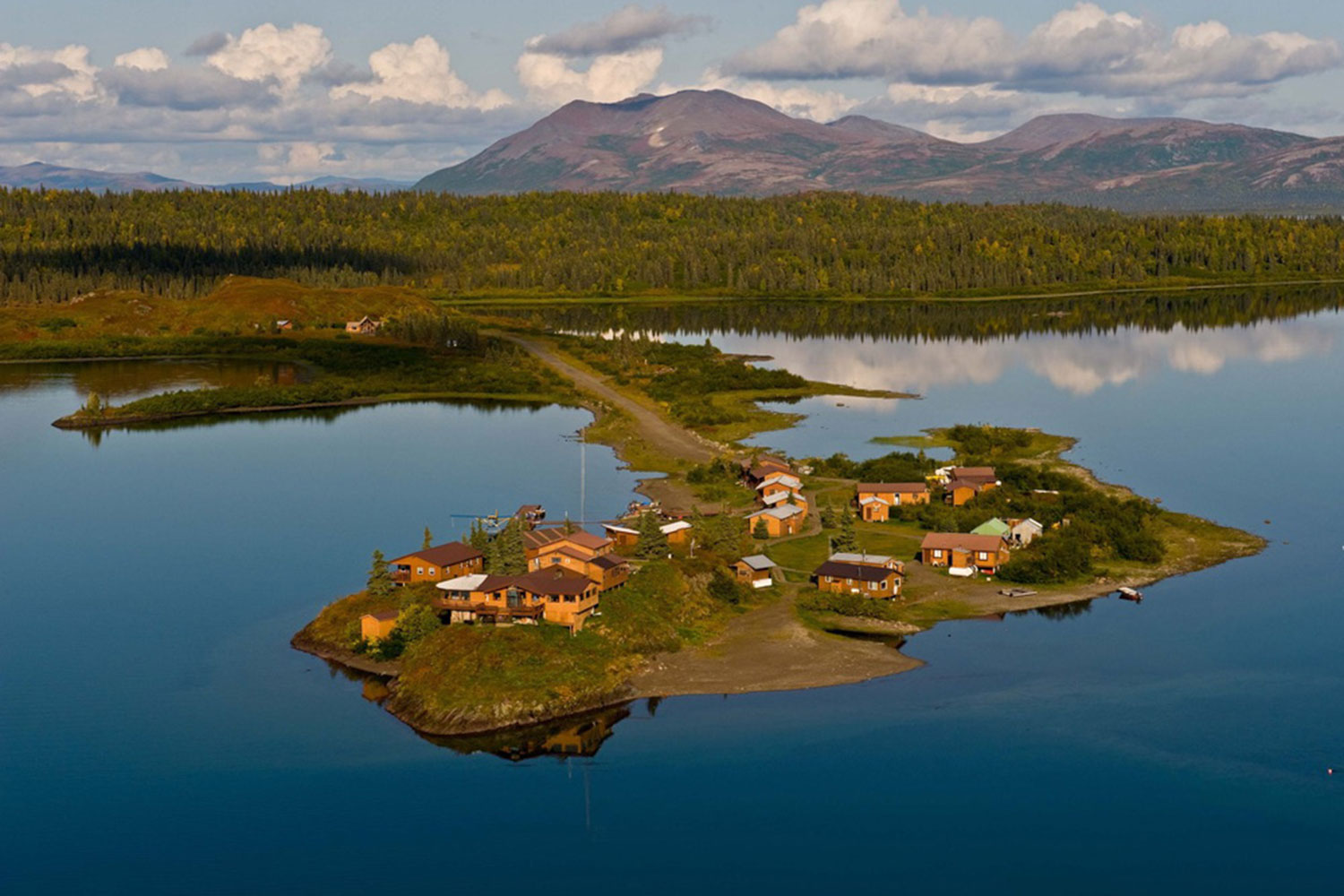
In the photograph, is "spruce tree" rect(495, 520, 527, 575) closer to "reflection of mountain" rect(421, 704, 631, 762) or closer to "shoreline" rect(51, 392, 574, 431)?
"reflection of mountain" rect(421, 704, 631, 762)

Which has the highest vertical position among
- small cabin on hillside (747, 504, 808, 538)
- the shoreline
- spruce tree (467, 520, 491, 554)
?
spruce tree (467, 520, 491, 554)

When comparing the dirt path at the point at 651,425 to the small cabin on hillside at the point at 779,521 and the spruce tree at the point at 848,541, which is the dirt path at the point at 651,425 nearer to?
the small cabin on hillside at the point at 779,521

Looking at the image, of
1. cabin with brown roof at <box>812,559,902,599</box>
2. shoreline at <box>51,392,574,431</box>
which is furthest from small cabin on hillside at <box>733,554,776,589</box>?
shoreline at <box>51,392,574,431</box>

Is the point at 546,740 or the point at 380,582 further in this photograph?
the point at 380,582

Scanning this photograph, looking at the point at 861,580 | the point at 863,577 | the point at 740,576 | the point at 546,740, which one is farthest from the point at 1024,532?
the point at 546,740

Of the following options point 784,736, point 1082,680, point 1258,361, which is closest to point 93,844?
point 784,736

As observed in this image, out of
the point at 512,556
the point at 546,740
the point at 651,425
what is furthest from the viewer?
the point at 651,425

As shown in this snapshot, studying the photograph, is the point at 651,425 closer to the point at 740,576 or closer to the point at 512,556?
the point at 740,576
